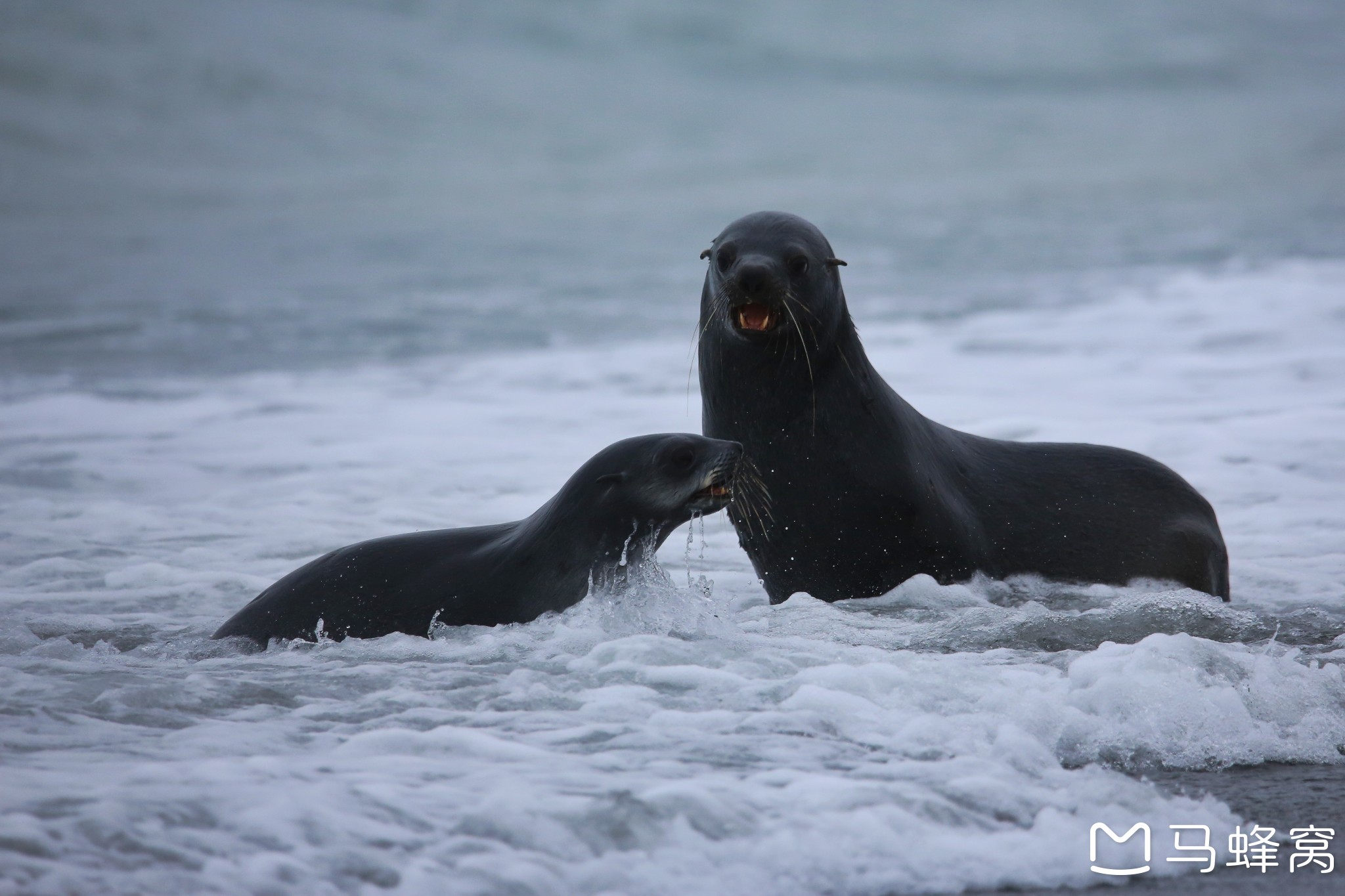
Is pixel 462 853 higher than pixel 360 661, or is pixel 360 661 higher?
pixel 360 661

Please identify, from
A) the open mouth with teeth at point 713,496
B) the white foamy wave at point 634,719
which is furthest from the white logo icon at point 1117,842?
the open mouth with teeth at point 713,496

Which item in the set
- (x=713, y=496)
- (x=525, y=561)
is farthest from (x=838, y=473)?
(x=525, y=561)

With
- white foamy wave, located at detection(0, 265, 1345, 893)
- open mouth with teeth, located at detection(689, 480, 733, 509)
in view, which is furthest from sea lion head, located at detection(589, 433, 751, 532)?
white foamy wave, located at detection(0, 265, 1345, 893)

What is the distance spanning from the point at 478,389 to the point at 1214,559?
8686 mm

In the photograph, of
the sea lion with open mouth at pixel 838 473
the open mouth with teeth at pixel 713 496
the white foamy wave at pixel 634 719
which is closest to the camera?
the white foamy wave at pixel 634 719

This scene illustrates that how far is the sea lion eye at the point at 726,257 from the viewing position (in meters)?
4.89

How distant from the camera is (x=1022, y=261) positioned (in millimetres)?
25766

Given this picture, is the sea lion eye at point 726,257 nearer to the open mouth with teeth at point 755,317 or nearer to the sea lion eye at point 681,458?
the open mouth with teeth at point 755,317

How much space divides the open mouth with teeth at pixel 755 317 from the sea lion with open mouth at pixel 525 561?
1.39ft

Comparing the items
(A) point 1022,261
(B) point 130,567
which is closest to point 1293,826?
(B) point 130,567

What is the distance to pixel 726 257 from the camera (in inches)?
193

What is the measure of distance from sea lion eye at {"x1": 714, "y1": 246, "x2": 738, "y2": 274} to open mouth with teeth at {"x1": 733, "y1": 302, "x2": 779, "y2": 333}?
8.7 inches

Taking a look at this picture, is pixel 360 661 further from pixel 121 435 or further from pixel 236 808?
pixel 121 435

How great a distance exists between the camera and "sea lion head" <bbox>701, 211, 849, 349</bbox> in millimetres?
4688
